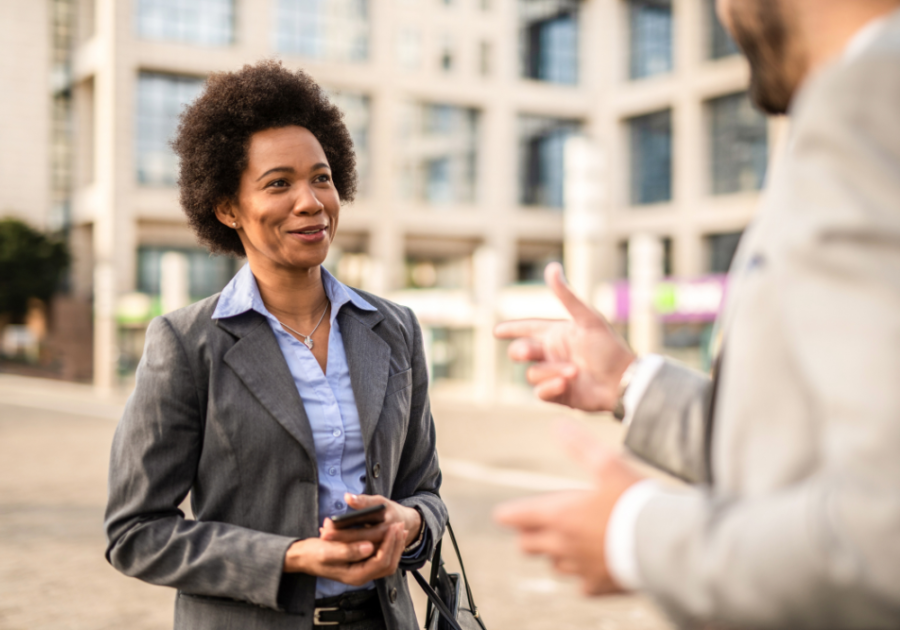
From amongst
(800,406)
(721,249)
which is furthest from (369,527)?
(721,249)

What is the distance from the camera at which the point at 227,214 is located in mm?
2410

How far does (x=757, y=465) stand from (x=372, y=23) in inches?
1575

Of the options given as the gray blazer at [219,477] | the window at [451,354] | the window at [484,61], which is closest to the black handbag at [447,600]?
the gray blazer at [219,477]

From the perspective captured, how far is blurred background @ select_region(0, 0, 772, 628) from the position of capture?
34.0 m

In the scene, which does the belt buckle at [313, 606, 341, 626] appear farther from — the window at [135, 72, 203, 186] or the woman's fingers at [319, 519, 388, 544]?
the window at [135, 72, 203, 186]

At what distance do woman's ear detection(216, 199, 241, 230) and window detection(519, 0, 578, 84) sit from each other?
3939cm

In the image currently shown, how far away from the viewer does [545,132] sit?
40.5 meters

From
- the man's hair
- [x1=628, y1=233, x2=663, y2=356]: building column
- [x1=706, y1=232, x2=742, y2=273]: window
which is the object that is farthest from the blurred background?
the man's hair

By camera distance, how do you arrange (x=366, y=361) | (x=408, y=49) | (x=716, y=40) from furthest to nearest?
(x=408, y=49)
(x=716, y=40)
(x=366, y=361)

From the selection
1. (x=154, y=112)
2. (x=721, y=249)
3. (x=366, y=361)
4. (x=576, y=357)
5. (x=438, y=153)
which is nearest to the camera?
(x=576, y=357)

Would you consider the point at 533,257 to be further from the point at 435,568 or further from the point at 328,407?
the point at 328,407

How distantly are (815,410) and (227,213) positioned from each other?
1825 millimetres

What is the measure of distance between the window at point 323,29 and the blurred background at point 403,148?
9 cm

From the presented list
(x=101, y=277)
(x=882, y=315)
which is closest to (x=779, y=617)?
(x=882, y=315)
